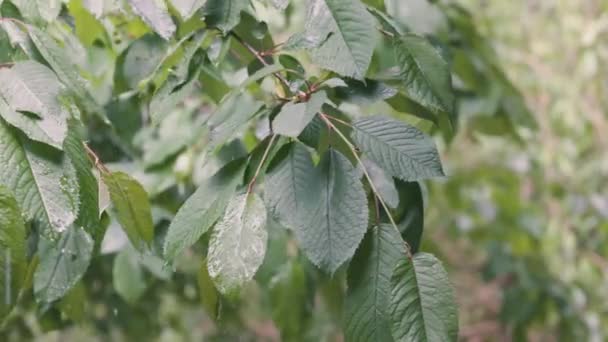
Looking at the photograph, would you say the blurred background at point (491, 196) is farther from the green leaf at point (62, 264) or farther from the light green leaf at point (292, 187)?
the light green leaf at point (292, 187)

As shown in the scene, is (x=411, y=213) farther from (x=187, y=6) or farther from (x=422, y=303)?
(x=187, y=6)

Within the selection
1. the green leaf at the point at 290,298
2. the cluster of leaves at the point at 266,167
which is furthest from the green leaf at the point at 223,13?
the green leaf at the point at 290,298

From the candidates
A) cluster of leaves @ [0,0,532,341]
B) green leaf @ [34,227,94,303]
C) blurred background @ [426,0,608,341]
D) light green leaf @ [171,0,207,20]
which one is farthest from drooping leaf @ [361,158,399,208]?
blurred background @ [426,0,608,341]

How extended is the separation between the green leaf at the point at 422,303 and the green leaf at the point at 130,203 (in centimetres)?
27

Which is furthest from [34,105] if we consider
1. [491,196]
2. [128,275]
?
[491,196]

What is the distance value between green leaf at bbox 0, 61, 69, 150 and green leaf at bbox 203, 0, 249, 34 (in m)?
Answer: 0.18

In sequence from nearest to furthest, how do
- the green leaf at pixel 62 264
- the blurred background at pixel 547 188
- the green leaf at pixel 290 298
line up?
the green leaf at pixel 62 264 < the green leaf at pixel 290 298 < the blurred background at pixel 547 188

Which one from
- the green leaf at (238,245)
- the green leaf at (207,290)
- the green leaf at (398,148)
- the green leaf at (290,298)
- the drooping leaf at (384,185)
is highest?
the green leaf at (398,148)

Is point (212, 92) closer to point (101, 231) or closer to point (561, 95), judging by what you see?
point (101, 231)

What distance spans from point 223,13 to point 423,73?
204 mm

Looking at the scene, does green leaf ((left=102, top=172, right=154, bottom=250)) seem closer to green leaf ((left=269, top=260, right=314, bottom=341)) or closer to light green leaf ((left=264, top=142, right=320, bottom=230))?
light green leaf ((left=264, top=142, right=320, bottom=230))

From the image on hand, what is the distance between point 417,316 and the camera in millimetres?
749

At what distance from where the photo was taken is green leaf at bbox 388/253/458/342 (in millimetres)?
747

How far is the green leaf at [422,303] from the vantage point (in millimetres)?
747
